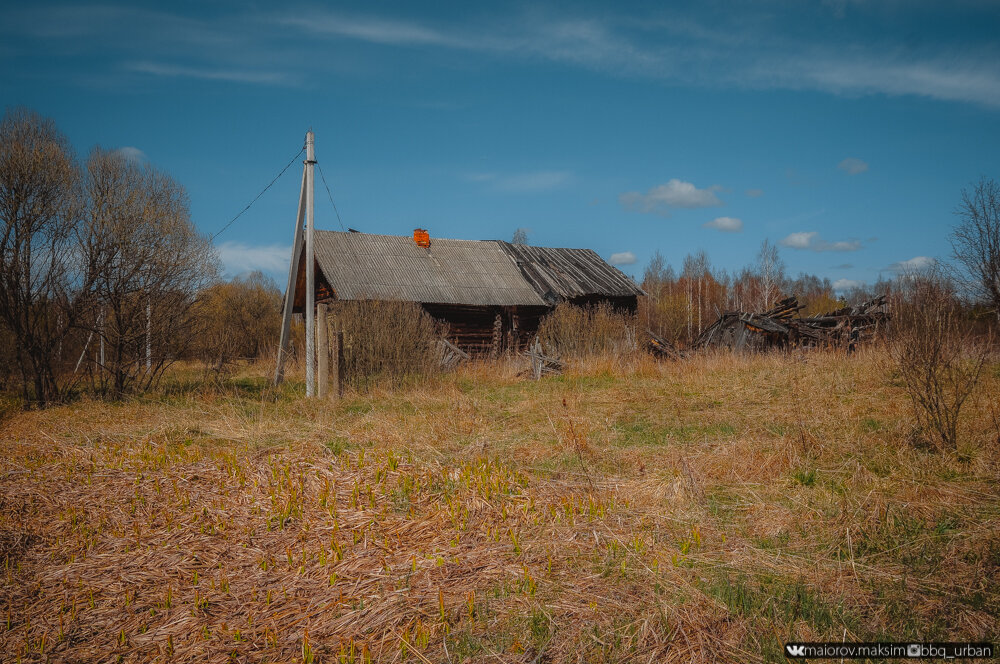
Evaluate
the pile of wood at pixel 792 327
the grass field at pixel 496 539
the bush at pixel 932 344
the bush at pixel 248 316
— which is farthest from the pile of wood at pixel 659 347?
the bush at pixel 248 316

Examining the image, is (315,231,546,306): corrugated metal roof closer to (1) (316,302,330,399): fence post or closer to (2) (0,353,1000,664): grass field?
(1) (316,302,330,399): fence post

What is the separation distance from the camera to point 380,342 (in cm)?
1209

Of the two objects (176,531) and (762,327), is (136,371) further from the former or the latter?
(762,327)

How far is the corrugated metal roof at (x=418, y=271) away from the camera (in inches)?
741

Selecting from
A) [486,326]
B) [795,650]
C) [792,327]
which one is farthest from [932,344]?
[486,326]

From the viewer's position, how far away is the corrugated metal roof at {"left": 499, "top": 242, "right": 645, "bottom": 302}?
22.0m

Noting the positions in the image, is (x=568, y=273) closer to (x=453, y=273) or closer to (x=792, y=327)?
(x=453, y=273)

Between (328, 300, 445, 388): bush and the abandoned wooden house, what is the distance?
5.46 meters

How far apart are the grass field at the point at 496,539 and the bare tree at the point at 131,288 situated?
4548mm

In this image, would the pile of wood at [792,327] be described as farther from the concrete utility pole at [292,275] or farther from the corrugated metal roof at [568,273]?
the concrete utility pole at [292,275]

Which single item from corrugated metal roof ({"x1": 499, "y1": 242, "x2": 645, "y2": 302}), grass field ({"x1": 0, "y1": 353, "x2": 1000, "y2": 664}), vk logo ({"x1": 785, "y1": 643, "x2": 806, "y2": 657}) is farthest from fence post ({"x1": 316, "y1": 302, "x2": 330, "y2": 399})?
corrugated metal roof ({"x1": 499, "y1": 242, "x2": 645, "y2": 302})

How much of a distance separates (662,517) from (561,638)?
1.59 metres

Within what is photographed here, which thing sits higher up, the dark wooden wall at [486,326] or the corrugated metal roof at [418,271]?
the corrugated metal roof at [418,271]

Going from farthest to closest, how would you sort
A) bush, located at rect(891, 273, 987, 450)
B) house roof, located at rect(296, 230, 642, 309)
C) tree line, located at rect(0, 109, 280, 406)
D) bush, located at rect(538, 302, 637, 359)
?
house roof, located at rect(296, 230, 642, 309) < bush, located at rect(538, 302, 637, 359) < tree line, located at rect(0, 109, 280, 406) < bush, located at rect(891, 273, 987, 450)
